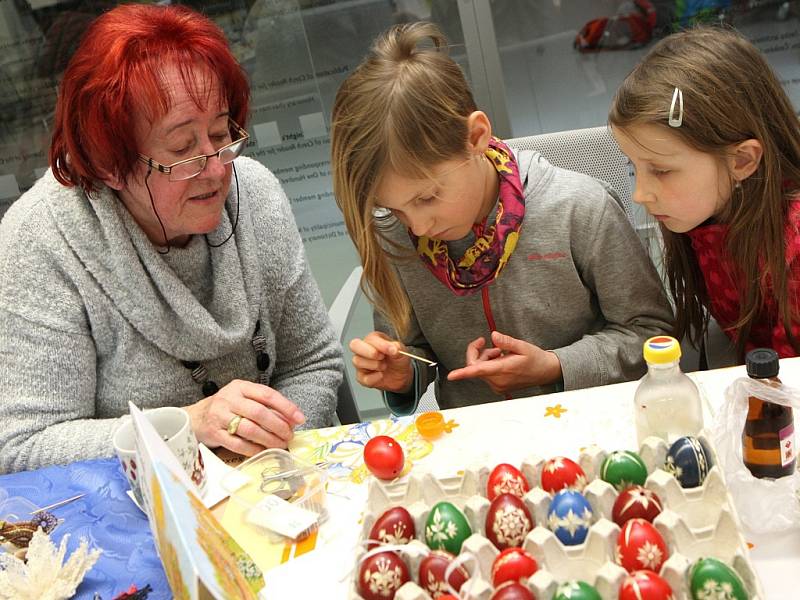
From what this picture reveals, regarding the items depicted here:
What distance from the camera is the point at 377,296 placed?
161 centimetres

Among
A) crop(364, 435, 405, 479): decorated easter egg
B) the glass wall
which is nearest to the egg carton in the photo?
crop(364, 435, 405, 479): decorated easter egg

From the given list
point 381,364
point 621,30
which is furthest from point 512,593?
point 621,30

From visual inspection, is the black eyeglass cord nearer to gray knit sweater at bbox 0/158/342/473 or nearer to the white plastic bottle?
gray knit sweater at bbox 0/158/342/473

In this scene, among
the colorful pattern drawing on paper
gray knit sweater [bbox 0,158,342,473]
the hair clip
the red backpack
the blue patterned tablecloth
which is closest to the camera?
the blue patterned tablecloth

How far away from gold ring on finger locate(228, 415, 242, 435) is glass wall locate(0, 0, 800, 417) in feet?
5.63

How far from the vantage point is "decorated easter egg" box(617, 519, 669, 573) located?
0.80 m

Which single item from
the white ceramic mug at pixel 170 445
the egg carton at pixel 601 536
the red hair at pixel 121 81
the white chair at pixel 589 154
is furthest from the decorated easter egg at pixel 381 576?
the white chair at pixel 589 154

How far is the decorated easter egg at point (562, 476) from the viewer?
95 cm

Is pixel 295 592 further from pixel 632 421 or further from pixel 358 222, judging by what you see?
pixel 358 222

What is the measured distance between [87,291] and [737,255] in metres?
1.15

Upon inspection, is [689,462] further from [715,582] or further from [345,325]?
[345,325]

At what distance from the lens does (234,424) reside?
1.26m

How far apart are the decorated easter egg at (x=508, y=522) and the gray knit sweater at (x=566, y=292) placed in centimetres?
56

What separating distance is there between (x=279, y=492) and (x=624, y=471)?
489mm
